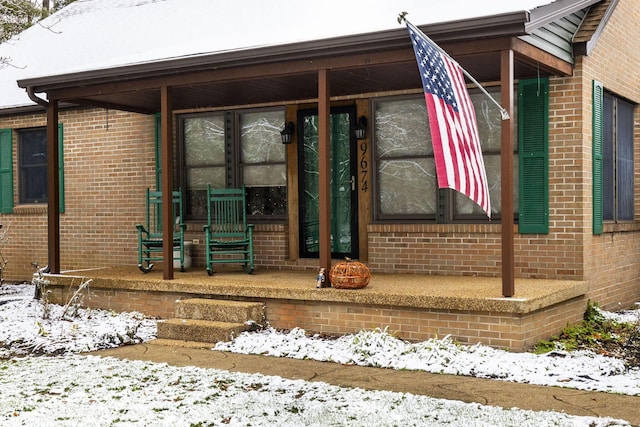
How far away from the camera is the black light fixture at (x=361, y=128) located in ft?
30.4

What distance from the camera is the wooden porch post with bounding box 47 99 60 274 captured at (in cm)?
955

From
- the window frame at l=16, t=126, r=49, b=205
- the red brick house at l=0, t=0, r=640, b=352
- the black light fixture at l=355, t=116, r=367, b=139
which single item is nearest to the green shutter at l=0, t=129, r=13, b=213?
the window frame at l=16, t=126, r=49, b=205

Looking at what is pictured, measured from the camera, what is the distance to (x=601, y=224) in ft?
27.9

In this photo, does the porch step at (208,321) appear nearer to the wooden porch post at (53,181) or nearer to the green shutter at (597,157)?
the wooden porch post at (53,181)

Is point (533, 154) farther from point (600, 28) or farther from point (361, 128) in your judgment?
point (361, 128)

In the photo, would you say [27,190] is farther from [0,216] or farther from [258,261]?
[258,261]

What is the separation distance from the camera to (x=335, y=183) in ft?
31.7

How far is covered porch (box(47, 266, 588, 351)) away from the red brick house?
1.25ft

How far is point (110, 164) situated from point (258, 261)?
2735mm

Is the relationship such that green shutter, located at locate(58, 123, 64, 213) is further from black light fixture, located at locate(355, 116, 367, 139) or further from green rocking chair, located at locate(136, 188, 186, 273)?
black light fixture, located at locate(355, 116, 367, 139)

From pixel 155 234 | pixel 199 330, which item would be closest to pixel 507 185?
pixel 199 330

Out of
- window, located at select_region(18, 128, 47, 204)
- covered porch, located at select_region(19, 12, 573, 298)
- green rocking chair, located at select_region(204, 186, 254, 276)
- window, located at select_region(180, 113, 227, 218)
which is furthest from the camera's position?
window, located at select_region(18, 128, 47, 204)

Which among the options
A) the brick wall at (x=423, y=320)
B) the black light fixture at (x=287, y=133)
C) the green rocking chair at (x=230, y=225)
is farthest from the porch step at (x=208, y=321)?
the black light fixture at (x=287, y=133)

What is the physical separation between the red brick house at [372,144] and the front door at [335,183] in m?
0.02
